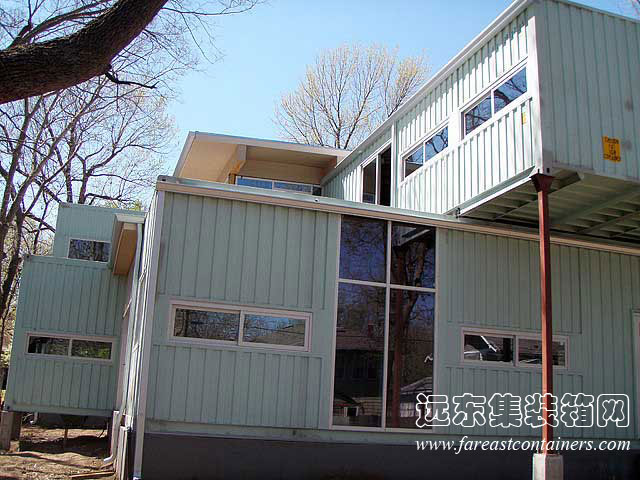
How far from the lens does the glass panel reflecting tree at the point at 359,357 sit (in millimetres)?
8500

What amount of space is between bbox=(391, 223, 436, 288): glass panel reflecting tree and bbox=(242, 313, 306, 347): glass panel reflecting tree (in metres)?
1.50

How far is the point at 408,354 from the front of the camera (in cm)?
885

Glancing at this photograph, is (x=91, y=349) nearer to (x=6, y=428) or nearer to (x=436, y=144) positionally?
(x=6, y=428)

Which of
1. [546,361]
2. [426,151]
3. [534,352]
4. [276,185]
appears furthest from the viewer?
[276,185]

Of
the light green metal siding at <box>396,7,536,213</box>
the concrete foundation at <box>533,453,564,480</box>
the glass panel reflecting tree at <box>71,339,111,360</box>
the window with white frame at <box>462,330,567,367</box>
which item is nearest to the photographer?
the concrete foundation at <box>533,453,564,480</box>

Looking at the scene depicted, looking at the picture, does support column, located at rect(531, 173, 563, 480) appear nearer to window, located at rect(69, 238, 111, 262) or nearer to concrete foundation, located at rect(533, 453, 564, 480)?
concrete foundation, located at rect(533, 453, 564, 480)

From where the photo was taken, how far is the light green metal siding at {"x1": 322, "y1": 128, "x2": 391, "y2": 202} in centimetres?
1286

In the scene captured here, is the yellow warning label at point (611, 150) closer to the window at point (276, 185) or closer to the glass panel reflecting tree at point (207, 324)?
the glass panel reflecting tree at point (207, 324)

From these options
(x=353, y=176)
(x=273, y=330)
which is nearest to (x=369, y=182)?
(x=353, y=176)

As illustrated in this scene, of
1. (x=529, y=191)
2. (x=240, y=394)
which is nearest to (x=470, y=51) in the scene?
(x=529, y=191)

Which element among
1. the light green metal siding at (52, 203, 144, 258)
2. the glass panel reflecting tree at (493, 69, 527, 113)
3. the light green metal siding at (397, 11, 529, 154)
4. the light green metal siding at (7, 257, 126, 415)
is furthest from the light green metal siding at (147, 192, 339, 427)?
the light green metal siding at (52, 203, 144, 258)

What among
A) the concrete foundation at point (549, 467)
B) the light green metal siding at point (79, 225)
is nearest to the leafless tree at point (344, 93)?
the light green metal siding at point (79, 225)

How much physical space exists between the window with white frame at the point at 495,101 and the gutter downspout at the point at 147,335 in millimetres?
4397

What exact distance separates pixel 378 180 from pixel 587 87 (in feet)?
16.2
